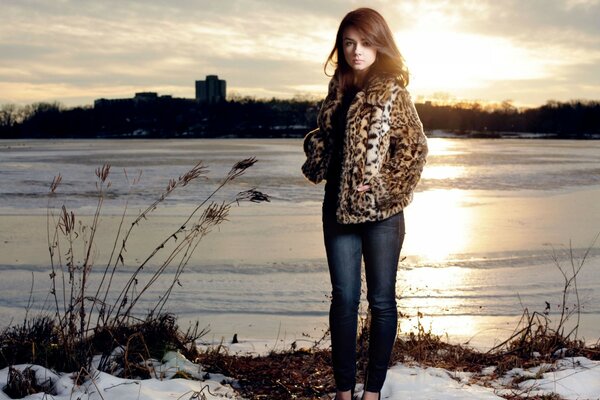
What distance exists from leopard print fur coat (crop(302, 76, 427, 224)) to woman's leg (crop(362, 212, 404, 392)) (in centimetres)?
8

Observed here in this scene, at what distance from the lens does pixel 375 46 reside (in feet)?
10.2

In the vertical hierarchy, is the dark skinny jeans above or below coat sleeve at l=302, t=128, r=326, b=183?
below

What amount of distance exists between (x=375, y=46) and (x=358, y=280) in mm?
965

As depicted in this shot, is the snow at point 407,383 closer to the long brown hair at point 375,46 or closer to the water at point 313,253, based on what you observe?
the water at point 313,253

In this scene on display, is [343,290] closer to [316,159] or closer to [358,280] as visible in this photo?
[358,280]

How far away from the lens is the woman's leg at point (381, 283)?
3.16 meters

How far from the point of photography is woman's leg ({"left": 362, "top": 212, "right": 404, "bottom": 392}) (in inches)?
124

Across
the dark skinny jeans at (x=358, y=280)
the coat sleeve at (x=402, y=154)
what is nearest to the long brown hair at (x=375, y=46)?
the coat sleeve at (x=402, y=154)

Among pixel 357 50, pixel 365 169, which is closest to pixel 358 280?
pixel 365 169

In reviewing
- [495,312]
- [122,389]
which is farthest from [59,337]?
[495,312]

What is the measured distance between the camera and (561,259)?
8312 millimetres

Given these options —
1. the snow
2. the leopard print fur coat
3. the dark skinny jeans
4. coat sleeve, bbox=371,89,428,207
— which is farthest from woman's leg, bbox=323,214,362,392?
the snow

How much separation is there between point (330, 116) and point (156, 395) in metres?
1.41

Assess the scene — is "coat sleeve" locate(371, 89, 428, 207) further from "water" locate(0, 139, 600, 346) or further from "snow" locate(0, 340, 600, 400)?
"water" locate(0, 139, 600, 346)
